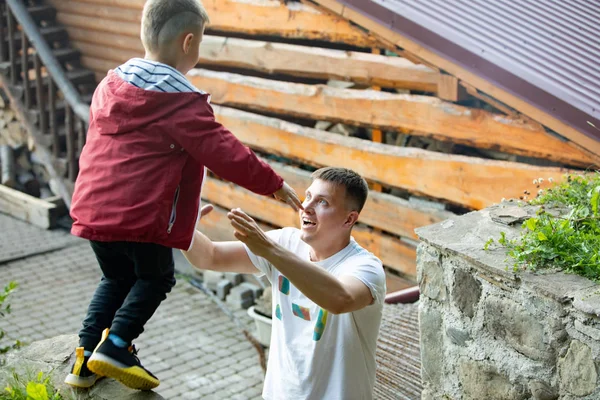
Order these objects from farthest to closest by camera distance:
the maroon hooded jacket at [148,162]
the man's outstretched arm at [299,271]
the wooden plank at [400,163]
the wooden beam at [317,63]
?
the wooden beam at [317,63] < the wooden plank at [400,163] < the maroon hooded jacket at [148,162] < the man's outstretched arm at [299,271]

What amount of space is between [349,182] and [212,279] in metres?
5.49

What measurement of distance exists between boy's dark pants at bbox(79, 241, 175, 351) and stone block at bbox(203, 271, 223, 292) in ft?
16.5

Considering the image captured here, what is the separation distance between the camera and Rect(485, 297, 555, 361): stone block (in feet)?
9.13

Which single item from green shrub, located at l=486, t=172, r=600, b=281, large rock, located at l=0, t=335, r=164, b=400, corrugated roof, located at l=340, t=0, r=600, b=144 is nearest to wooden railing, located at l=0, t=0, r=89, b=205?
corrugated roof, located at l=340, t=0, r=600, b=144

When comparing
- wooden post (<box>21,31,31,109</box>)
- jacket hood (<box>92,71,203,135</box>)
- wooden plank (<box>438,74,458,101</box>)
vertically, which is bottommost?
wooden post (<box>21,31,31,109</box>)

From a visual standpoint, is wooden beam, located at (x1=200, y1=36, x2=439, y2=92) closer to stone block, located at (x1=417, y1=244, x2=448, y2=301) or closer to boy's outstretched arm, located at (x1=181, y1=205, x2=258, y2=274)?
stone block, located at (x1=417, y1=244, x2=448, y2=301)

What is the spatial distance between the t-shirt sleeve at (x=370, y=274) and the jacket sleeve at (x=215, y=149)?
1.77ft

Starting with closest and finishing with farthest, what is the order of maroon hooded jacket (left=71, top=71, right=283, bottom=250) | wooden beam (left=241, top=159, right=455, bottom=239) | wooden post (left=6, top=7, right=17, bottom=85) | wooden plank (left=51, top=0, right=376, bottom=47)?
maroon hooded jacket (left=71, top=71, right=283, bottom=250) < wooden beam (left=241, top=159, right=455, bottom=239) < wooden plank (left=51, top=0, right=376, bottom=47) < wooden post (left=6, top=7, right=17, bottom=85)

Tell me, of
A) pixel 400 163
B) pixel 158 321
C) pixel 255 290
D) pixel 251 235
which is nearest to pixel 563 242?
pixel 251 235

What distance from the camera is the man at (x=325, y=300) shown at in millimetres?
2576

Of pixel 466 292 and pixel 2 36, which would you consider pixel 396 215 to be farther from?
pixel 2 36

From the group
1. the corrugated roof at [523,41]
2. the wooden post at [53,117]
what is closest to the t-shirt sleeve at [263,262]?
the corrugated roof at [523,41]

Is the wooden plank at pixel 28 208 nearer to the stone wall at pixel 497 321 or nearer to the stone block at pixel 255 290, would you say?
the stone block at pixel 255 290

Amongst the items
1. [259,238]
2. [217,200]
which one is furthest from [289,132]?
[259,238]
